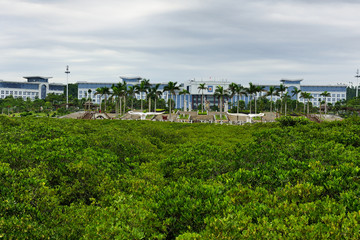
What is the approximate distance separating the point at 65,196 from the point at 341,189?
623cm

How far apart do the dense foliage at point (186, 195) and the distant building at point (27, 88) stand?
142641 mm

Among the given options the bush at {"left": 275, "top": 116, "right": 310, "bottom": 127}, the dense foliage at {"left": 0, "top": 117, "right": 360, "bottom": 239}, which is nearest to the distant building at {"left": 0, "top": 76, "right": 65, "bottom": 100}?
the bush at {"left": 275, "top": 116, "right": 310, "bottom": 127}

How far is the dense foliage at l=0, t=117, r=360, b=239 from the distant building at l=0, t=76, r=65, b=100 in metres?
143

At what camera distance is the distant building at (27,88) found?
137 metres

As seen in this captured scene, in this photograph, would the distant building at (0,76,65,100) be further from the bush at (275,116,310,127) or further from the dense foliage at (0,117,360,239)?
the dense foliage at (0,117,360,239)

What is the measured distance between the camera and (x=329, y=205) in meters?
5.10

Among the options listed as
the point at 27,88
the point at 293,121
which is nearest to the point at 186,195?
the point at 293,121

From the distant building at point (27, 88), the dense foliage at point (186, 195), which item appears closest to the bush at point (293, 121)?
the dense foliage at point (186, 195)

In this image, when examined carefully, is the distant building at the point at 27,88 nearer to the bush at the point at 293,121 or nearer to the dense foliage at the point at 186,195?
the bush at the point at 293,121

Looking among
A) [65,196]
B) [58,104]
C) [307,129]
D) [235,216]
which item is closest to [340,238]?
[235,216]

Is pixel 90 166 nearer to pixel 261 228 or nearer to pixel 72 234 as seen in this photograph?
pixel 72 234

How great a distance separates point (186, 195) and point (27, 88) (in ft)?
497

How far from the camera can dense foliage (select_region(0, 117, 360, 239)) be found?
4898 mm

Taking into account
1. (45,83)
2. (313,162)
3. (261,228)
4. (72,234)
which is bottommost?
(72,234)
